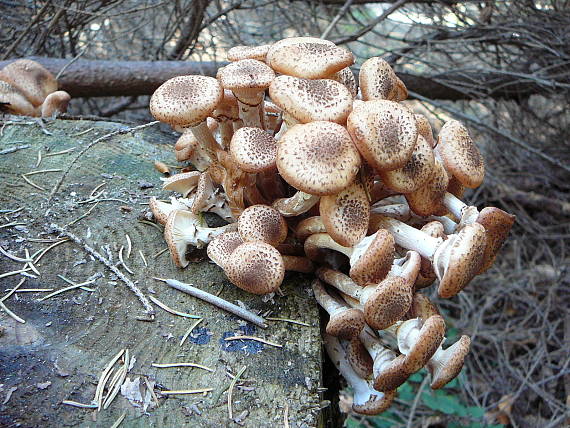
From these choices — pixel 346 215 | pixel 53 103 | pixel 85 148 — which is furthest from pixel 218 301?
pixel 53 103

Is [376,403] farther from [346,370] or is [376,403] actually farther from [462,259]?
[462,259]

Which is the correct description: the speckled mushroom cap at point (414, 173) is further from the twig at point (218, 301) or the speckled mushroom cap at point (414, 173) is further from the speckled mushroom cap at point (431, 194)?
the twig at point (218, 301)

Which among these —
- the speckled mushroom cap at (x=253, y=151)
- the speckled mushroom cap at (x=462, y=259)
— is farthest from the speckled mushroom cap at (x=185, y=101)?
the speckled mushroom cap at (x=462, y=259)

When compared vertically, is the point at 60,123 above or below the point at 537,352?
above

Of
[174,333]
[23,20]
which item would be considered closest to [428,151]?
[174,333]

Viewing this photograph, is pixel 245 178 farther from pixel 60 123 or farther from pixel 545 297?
pixel 545 297

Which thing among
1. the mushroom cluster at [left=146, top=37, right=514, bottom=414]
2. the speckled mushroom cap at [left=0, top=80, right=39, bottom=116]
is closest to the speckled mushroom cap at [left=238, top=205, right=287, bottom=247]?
the mushroom cluster at [left=146, top=37, right=514, bottom=414]

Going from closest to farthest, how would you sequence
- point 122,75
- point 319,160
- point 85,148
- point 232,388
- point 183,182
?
point 232,388 < point 319,160 < point 183,182 < point 85,148 < point 122,75
